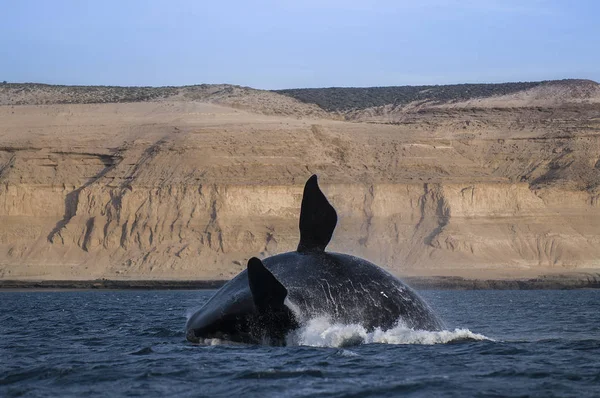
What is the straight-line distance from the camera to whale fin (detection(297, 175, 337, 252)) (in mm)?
15234

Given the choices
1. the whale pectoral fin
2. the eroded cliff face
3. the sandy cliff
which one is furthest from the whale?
the eroded cliff face

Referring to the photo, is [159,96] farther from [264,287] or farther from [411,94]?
[264,287]

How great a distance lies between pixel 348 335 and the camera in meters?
15.6

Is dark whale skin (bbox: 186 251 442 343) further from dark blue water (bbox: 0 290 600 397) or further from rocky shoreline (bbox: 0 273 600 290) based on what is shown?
rocky shoreline (bbox: 0 273 600 290)

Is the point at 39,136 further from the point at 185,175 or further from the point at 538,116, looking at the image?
the point at 538,116

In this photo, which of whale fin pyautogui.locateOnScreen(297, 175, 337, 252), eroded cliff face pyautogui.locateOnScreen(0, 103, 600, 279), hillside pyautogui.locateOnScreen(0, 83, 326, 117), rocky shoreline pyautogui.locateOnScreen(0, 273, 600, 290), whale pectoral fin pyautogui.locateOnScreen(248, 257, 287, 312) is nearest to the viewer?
whale pectoral fin pyautogui.locateOnScreen(248, 257, 287, 312)

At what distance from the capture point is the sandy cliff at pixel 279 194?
207ft

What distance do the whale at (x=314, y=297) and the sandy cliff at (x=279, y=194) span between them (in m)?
43.9

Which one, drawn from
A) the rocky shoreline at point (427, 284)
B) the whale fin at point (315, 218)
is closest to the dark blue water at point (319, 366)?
the whale fin at point (315, 218)

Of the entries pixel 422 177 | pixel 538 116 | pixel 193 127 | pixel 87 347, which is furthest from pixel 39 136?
pixel 87 347

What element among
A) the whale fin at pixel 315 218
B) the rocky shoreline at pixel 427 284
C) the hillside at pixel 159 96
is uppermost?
the hillside at pixel 159 96

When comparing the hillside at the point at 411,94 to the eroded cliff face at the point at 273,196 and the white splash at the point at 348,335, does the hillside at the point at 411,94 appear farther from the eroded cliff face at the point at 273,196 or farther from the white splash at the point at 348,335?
the white splash at the point at 348,335

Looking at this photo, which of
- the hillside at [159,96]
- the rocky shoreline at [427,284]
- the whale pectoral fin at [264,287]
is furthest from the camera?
the hillside at [159,96]

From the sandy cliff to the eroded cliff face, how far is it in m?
0.10
